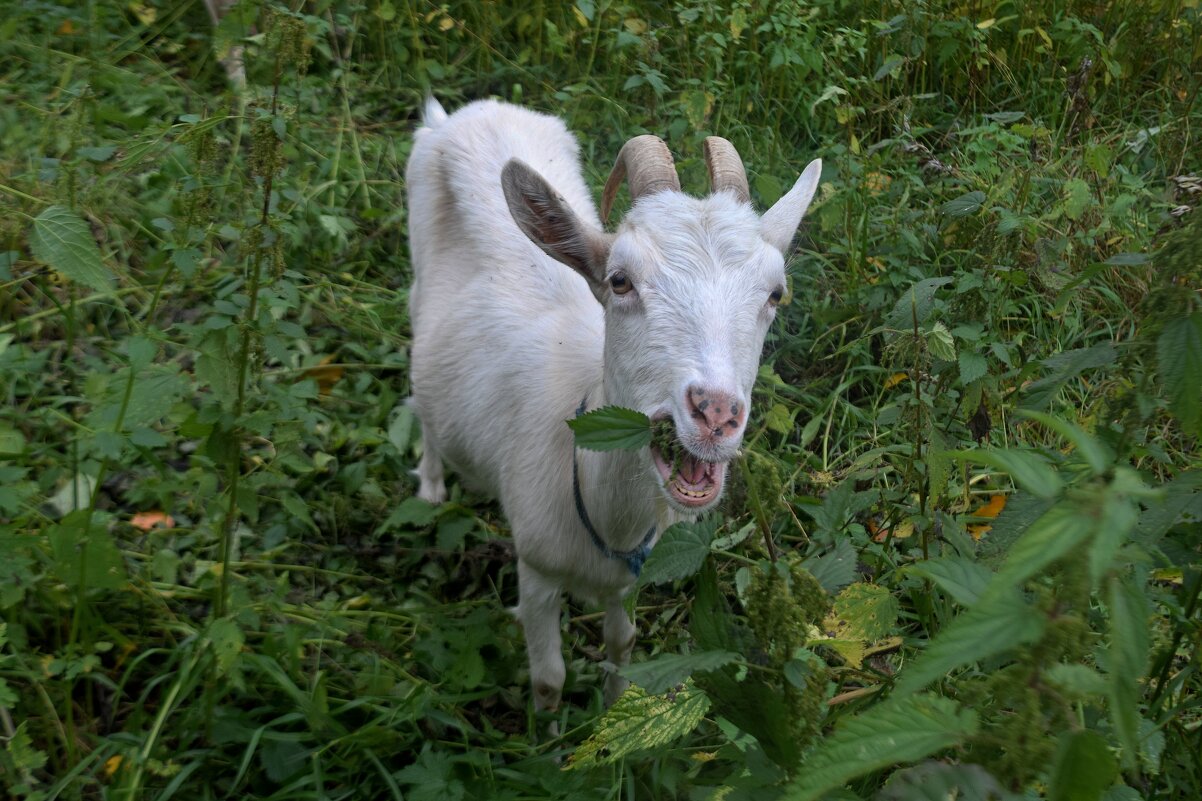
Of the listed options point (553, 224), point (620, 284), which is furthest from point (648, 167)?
point (620, 284)

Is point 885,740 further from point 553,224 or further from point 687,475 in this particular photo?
point 553,224

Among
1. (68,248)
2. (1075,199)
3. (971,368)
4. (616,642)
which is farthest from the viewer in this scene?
(1075,199)

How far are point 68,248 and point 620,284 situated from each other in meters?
1.24

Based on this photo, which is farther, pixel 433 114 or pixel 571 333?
pixel 433 114

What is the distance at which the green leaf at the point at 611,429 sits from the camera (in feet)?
5.85

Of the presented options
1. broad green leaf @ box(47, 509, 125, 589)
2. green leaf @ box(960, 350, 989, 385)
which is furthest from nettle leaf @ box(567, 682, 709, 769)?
broad green leaf @ box(47, 509, 125, 589)

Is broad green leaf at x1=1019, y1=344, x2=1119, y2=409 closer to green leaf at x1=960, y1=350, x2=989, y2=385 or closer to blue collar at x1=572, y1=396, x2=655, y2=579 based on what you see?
green leaf at x1=960, y1=350, x2=989, y2=385

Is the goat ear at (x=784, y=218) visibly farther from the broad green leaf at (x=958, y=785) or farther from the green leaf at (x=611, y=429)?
the broad green leaf at (x=958, y=785)

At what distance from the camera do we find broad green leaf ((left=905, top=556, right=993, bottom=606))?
4.56 feet

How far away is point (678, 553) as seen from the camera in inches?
69.1

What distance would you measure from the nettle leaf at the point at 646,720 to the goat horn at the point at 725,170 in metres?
1.51

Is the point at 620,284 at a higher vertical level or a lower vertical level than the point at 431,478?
higher

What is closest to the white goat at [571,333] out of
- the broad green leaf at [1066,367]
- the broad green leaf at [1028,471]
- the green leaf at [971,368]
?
the green leaf at [971,368]

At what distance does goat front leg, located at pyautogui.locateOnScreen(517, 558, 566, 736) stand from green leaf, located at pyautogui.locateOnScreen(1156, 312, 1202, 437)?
69.1 inches
